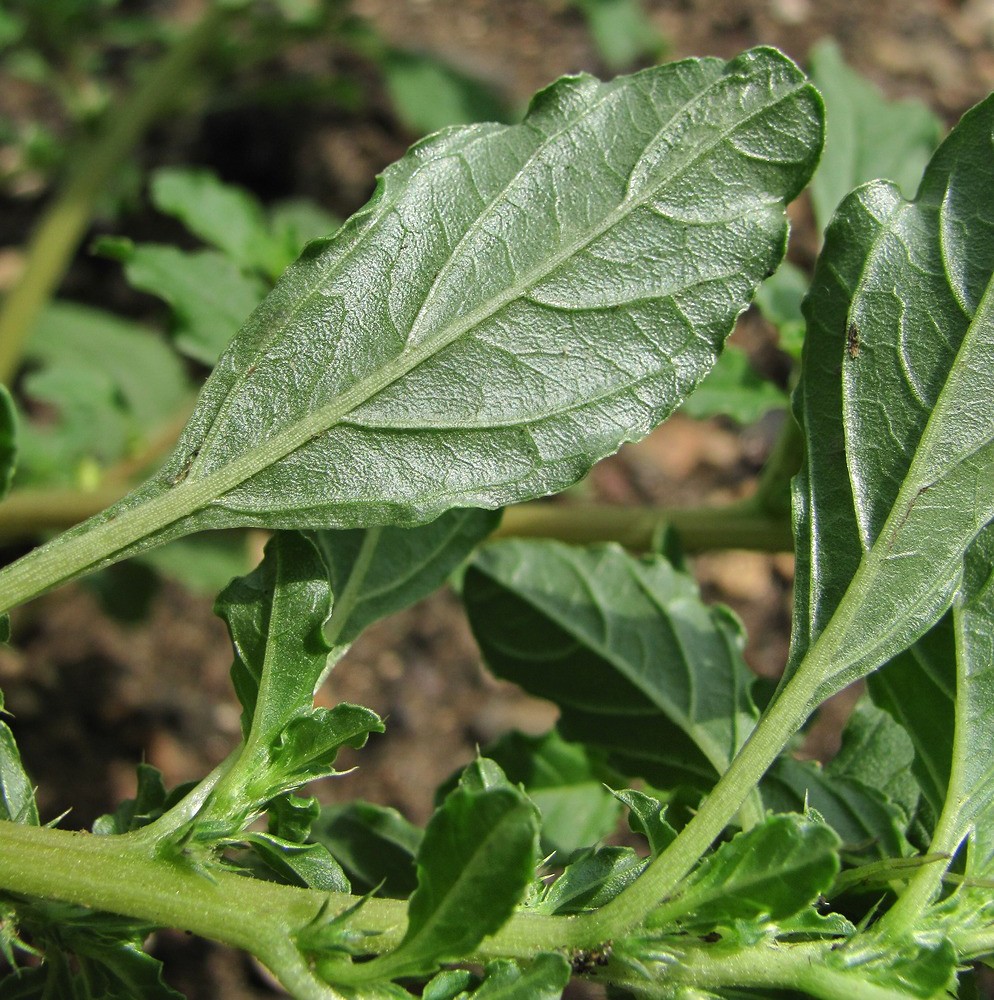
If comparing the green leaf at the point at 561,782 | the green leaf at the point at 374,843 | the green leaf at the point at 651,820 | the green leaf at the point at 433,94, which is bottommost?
the green leaf at the point at 561,782

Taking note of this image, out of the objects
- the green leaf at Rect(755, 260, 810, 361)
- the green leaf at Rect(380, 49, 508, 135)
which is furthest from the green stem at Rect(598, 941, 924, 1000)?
the green leaf at Rect(380, 49, 508, 135)

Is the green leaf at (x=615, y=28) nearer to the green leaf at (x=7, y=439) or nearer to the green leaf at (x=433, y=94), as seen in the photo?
the green leaf at (x=433, y=94)

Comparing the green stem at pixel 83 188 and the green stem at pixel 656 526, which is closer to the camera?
the green stem at pixel 656 526

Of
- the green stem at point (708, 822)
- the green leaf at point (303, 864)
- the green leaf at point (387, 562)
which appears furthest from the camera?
the green leaf at point (387, 562)

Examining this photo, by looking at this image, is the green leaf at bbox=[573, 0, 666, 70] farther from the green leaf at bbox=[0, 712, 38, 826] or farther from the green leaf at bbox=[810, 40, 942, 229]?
the green leaf at bbox=[0, 712, 38, 826]

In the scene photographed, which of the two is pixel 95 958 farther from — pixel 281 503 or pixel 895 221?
pixel 895 221

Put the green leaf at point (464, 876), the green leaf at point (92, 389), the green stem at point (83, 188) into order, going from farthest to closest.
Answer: the green stem at point (83, 188), the green leaf at point (92, 389), the green leaf at point (464, 876)

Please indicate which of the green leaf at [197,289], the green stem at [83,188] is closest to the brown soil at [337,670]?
the green stem at [83,188]

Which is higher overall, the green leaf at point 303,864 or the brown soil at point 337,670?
the green leaf at point 303,864
